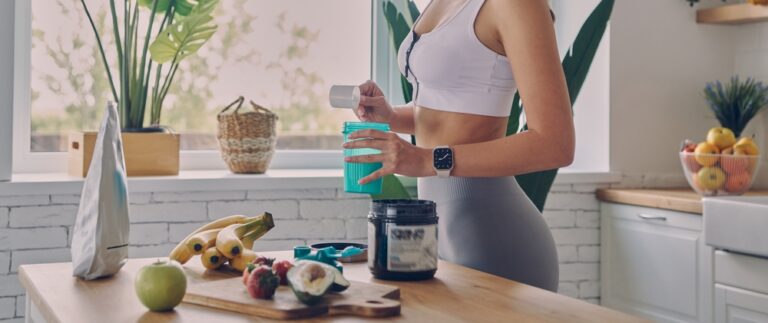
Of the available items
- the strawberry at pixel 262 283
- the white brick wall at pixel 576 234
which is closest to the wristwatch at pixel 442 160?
the strawberry at pixel 262 283

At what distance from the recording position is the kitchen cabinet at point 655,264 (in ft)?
10.2

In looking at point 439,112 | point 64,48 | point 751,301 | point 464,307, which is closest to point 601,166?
point 751,301

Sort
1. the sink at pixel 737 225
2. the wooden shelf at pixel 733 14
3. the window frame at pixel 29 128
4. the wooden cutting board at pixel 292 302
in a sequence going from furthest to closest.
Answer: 1. the wooden shelf at pixel 733 14
2. the window frame at pixel 29 128
3. the sink at pixel 737 225
4. the wooden cutting board at pixel 292 302

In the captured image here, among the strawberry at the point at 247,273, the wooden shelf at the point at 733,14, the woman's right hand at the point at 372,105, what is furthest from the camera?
the wooden shelf at the point at 733,14

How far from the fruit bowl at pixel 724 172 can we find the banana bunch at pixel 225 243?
206 cm

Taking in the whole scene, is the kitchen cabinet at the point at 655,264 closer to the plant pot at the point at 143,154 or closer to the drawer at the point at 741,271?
the drawer at the point at 741,271

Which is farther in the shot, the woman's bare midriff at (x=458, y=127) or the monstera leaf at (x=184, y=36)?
the monstera leaf at (x=184, y=36)

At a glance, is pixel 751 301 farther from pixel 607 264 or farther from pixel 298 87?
pixel 298 87

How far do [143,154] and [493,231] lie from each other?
158cm

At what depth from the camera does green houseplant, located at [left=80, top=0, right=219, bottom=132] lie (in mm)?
2992

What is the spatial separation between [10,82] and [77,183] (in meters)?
0.38

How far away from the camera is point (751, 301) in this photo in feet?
9.27

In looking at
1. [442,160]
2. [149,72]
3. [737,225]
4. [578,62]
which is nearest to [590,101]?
[578,62]

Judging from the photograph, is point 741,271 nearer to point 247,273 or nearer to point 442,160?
point 442,160
